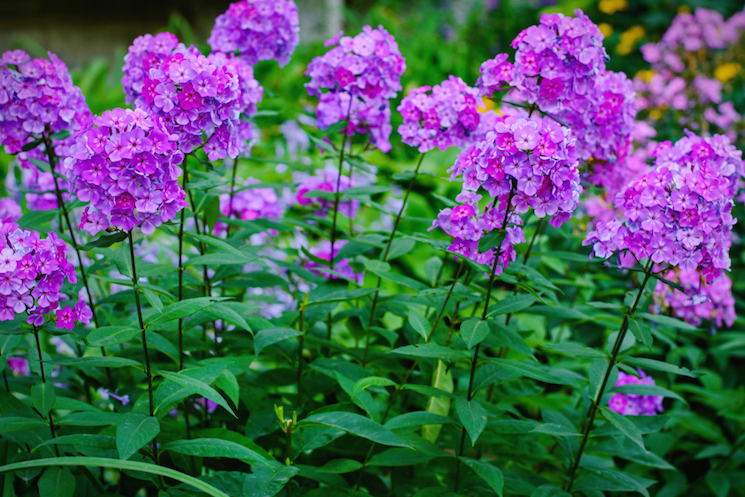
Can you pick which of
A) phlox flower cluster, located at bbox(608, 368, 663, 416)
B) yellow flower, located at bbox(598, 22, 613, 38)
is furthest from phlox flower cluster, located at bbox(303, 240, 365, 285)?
yellow flower, located at bbox(598, 22, 613, 38)

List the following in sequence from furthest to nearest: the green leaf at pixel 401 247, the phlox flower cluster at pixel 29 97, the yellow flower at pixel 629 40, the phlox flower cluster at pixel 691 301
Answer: the yellow flower at pixel 629 40 → the phlox flower cluster at pixel 691 301 → the green leaf at pixel 401 247 → the phlox flower cluster at pixel 29 97

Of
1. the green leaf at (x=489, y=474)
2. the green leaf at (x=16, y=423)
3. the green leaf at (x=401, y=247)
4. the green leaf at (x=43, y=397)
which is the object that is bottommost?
the green leaf at (x=16, y=423)

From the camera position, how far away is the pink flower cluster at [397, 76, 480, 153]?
71.9 inches

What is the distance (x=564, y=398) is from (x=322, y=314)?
4.01 feet

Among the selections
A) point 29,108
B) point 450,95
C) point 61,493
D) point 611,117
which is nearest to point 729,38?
point 611,117

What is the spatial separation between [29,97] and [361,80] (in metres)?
0.99

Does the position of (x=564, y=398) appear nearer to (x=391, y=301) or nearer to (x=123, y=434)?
(x=391, y=301)

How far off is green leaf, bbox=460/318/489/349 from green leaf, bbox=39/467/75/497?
3.40ft

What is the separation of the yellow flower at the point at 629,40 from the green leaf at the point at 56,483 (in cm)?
726

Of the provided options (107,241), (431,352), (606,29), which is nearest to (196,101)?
(107,241)

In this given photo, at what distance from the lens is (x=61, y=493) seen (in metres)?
1.42

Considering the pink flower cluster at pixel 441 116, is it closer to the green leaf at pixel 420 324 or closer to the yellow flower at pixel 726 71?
the green leaf at pixel 420 324

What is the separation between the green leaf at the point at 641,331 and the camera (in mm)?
1497

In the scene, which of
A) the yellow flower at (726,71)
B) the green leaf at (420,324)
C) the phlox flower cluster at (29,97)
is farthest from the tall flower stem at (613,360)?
the yellow flower at (726,71)
